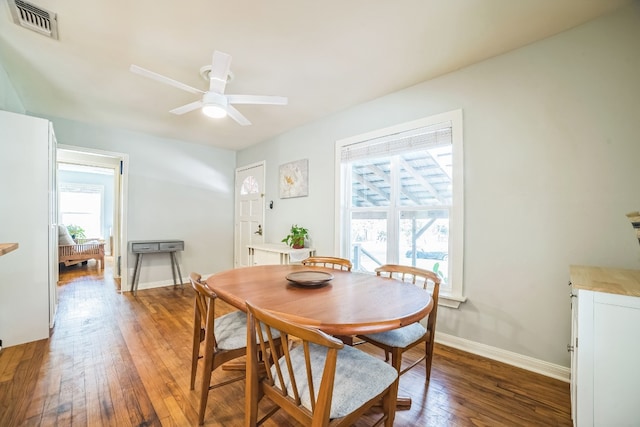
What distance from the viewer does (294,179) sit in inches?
153

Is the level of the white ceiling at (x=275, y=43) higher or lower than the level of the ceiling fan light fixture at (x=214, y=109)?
higher

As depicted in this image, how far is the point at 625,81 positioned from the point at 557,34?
556 millimetres

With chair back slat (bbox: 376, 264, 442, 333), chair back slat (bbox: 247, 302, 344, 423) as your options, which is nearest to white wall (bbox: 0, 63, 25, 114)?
chair back slat (bbox: 247, 302, 344, 423)

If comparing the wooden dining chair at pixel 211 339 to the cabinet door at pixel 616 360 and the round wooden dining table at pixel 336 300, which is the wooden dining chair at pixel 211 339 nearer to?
the round wooden dining table at pixel 336 300

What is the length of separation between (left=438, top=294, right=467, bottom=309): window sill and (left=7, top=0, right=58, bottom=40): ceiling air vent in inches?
144

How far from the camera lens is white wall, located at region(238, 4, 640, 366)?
1705 millimetres

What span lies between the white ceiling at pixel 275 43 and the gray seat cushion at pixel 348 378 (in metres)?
2.06

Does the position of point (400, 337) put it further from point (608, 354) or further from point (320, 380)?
point (608, 354)

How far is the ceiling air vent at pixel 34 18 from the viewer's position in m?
1.68

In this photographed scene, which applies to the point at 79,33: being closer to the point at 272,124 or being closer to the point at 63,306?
the point at 272,124

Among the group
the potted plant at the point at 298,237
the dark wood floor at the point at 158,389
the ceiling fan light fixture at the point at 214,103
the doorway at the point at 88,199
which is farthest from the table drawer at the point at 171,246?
the doorway at the point at 88,199

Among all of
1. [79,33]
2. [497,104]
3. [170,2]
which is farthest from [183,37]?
[497,104]

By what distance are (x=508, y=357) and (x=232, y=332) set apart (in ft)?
6.98

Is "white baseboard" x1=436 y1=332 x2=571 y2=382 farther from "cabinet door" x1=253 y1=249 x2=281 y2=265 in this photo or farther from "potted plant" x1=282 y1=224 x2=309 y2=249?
"cabinet door" x1=253 y1=249 x2=281 y2=265
